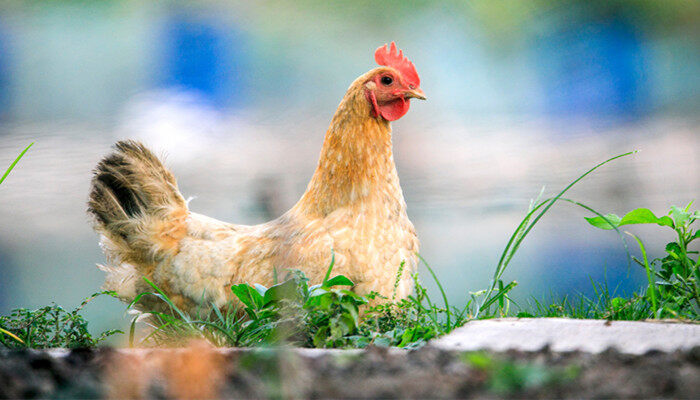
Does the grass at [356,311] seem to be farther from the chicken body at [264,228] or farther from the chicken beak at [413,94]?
the chicken beak at [413,94]

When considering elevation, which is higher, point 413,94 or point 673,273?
point 413,94

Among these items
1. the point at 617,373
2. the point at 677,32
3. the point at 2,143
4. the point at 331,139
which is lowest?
the point at 617,373

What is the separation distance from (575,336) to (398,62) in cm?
176

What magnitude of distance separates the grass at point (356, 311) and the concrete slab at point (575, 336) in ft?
0.68

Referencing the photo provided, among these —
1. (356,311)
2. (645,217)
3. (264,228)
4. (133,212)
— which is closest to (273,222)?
(264,228)

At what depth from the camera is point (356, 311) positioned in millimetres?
1785

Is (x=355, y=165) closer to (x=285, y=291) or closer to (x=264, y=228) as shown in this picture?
(x=264, y=228)

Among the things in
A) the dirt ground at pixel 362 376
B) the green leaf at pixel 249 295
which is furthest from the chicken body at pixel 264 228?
the dirt ground at pixel 362 376

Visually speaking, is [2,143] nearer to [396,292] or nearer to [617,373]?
[396,292]

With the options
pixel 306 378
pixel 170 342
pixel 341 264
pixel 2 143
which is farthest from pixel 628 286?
pixel 2 143

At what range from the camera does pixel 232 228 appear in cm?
276

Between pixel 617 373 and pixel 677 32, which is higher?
pixel 677 32

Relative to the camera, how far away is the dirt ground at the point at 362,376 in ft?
2.38

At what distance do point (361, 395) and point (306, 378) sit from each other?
12cm
